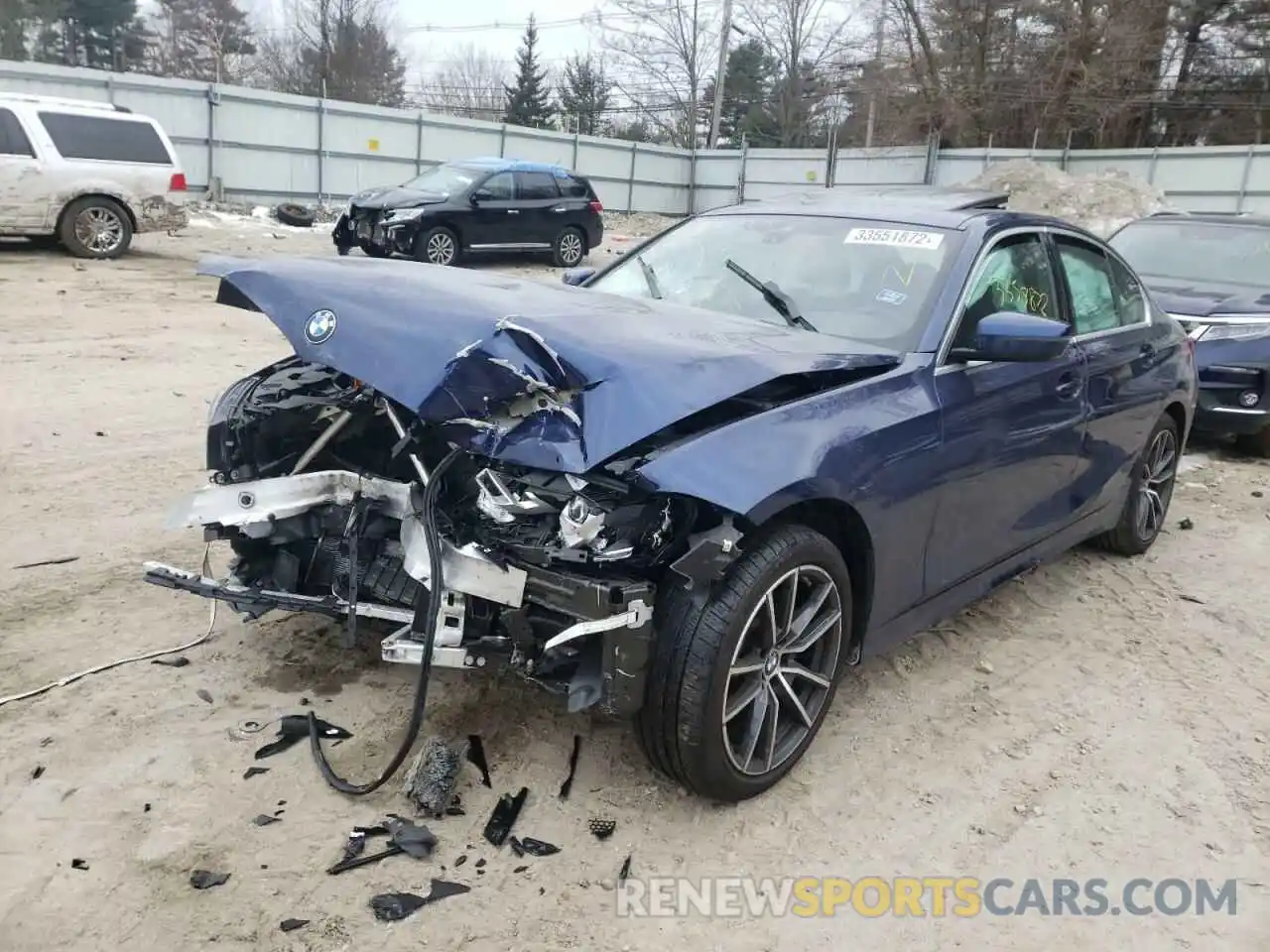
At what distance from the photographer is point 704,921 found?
252cm

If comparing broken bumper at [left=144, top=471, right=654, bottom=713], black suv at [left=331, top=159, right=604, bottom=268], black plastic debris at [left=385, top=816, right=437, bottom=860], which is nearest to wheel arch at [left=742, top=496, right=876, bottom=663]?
broken bumper at [left=144, top=471, right=654, bottom=713]

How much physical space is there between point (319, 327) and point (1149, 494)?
4.32m

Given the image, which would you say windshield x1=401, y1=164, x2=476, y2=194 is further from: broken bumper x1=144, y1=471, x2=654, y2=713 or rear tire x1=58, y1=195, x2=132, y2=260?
broken bumper x1=144, y1=471, x2=654, y2=713

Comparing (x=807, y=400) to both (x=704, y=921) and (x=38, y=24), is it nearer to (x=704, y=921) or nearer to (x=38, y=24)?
(x=704, y=921)

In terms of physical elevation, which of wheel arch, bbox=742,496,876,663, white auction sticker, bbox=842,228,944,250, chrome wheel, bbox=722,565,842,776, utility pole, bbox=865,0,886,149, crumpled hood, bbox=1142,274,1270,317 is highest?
utility pole, bbox=865,0,886,149

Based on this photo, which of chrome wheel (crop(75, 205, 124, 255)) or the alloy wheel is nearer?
chrome wheel (crop(75, 205, 124, 255))

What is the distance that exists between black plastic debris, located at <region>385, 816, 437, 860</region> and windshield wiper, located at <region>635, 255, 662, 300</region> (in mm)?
2280

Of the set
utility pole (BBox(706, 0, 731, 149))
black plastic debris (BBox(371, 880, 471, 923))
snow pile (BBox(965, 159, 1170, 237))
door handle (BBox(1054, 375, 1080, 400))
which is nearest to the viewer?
black plastic debris (BBox(371, 880, 471, 923))

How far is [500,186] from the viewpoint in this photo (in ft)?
54.5

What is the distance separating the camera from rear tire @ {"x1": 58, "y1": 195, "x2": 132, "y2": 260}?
12858 millimetres

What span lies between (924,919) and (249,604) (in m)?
2.16

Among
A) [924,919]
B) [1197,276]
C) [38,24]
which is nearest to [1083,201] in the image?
[1197,276]

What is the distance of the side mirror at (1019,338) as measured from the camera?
3.36m

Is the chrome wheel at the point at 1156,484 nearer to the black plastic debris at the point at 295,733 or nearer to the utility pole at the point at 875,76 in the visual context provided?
the black plastic debris at the point at 295,733
